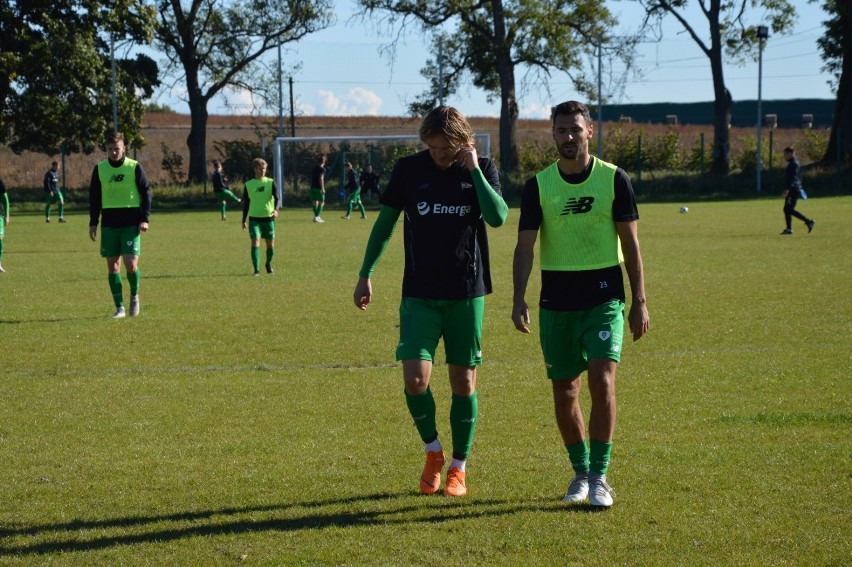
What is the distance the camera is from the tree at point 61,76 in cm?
4334

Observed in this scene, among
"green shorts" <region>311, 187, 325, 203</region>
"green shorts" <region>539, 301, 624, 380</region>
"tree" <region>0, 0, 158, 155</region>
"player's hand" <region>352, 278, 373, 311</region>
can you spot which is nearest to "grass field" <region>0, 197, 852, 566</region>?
"green shorts" <region>539, 301, 624, 380</region>

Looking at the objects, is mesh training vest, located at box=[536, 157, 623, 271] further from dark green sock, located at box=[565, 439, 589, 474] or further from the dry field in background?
the dry field in background

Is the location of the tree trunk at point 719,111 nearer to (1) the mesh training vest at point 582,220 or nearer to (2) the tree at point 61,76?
(2) the tree at point 61,76

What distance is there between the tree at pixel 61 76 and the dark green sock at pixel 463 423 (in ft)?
134

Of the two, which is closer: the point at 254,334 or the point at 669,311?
the point at 254,334

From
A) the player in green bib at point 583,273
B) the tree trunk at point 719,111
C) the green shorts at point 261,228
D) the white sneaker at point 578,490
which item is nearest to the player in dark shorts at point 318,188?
the green shorts at point 261,228

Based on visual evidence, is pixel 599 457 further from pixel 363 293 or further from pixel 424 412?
pixel 363 293

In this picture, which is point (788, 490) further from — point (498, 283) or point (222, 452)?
point (498, 283)

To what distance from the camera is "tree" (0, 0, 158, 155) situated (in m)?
43.3

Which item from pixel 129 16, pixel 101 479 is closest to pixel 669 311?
pixel 101 479

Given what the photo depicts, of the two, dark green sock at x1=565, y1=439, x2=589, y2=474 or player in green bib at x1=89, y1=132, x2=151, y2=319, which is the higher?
player in green bib at x1=89, y1=132, x2=151, y2=319

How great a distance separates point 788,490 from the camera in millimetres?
5637

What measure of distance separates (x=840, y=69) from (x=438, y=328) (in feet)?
163

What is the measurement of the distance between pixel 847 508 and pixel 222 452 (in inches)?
140
